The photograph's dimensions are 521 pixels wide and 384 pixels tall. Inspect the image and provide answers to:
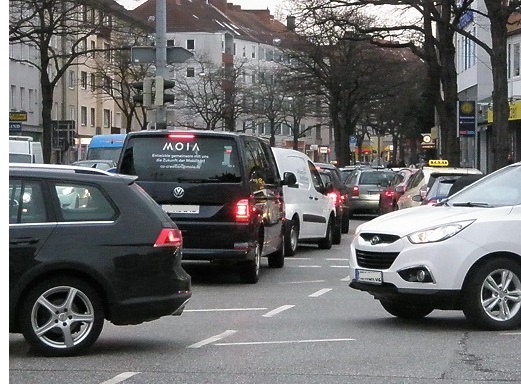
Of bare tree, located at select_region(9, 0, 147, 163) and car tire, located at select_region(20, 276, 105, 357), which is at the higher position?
bare tree, located at select_region(9, 0, 147, 163)

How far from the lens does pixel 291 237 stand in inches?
894

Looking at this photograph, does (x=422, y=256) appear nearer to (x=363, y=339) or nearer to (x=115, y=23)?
(x=363, y=339)

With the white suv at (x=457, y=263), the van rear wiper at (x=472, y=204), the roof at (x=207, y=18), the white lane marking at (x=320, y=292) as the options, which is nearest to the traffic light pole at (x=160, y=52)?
the white lane marking at (x=320, y=292)

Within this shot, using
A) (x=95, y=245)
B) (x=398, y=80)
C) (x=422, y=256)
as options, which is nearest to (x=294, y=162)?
(x=422, y=256)

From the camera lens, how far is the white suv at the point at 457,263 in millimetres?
11219

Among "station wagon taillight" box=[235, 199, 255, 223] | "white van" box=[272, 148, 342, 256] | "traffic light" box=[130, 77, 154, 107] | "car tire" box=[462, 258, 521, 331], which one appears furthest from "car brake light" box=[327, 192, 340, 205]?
"car tire" box=[462, 258, 521, 331]

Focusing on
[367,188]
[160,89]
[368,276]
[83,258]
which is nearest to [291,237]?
[160,89]

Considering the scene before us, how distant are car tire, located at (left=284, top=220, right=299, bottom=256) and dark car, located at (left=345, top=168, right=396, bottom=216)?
15.3 metres

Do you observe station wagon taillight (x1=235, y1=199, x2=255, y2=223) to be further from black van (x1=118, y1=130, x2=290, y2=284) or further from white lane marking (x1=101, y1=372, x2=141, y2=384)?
white lane marking (x1=101, y1=372, x2=141, y2=384)

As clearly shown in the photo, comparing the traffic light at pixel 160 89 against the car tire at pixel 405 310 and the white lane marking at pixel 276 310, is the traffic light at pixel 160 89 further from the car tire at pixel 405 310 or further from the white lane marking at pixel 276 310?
the car tire at pixel 405 310

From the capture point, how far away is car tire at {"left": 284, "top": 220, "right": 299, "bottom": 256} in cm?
2236

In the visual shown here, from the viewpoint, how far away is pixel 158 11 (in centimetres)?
2759

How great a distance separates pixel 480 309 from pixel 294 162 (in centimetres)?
1202

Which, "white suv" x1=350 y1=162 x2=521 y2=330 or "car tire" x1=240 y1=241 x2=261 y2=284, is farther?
"car tire" x1=240 y1=241 x2=261 y2=284
